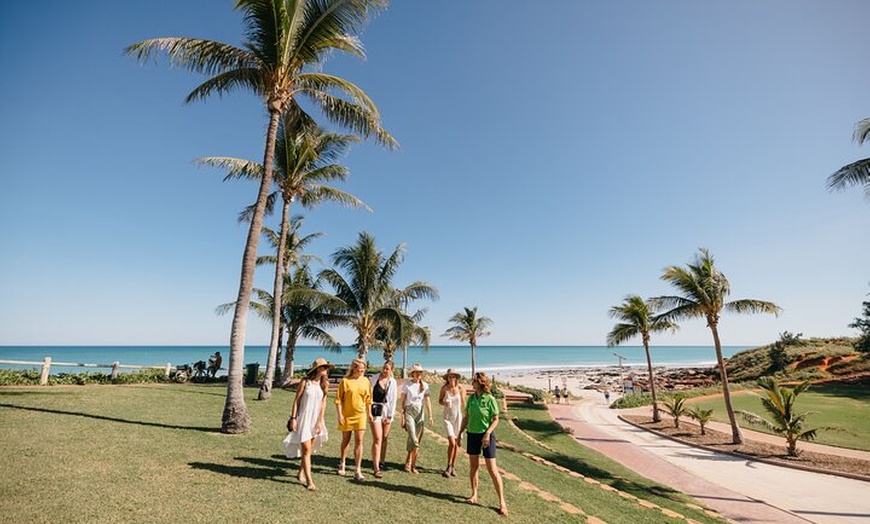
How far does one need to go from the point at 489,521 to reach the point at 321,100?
10.9 m

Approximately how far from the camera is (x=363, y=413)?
19.9ft

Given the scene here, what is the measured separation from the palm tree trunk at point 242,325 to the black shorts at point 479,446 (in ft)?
18.5

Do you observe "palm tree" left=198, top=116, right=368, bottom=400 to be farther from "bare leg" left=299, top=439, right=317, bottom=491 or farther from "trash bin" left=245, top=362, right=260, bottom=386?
"bare leg" left=299, top=439, right=317, bottom=491

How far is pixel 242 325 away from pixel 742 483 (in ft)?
49.2

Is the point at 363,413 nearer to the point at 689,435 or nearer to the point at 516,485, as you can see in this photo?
the point at 516,485

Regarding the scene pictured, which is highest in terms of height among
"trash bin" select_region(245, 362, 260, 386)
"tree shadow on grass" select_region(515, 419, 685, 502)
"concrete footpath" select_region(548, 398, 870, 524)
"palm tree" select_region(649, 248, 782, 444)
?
"palm tree" select_region(649, 248, 782, 444)

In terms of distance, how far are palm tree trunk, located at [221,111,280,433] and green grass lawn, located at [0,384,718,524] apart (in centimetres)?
40

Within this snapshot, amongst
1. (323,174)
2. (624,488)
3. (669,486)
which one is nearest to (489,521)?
(624,488)

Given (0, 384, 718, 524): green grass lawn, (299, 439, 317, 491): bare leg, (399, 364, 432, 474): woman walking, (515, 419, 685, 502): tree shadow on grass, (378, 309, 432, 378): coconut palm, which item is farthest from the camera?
(378, 309, 432, 378): coconut palm

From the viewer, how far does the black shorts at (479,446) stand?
222 inches

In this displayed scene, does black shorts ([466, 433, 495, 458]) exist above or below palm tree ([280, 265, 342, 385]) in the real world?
below

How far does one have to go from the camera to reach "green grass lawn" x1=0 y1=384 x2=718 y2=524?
14.8ft

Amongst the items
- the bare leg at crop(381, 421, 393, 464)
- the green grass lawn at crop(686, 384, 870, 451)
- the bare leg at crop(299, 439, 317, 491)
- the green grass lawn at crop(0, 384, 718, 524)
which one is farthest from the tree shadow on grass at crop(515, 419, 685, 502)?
the green grass lawn at crop(686, 384, 870, 451)

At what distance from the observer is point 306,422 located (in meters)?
5.70
